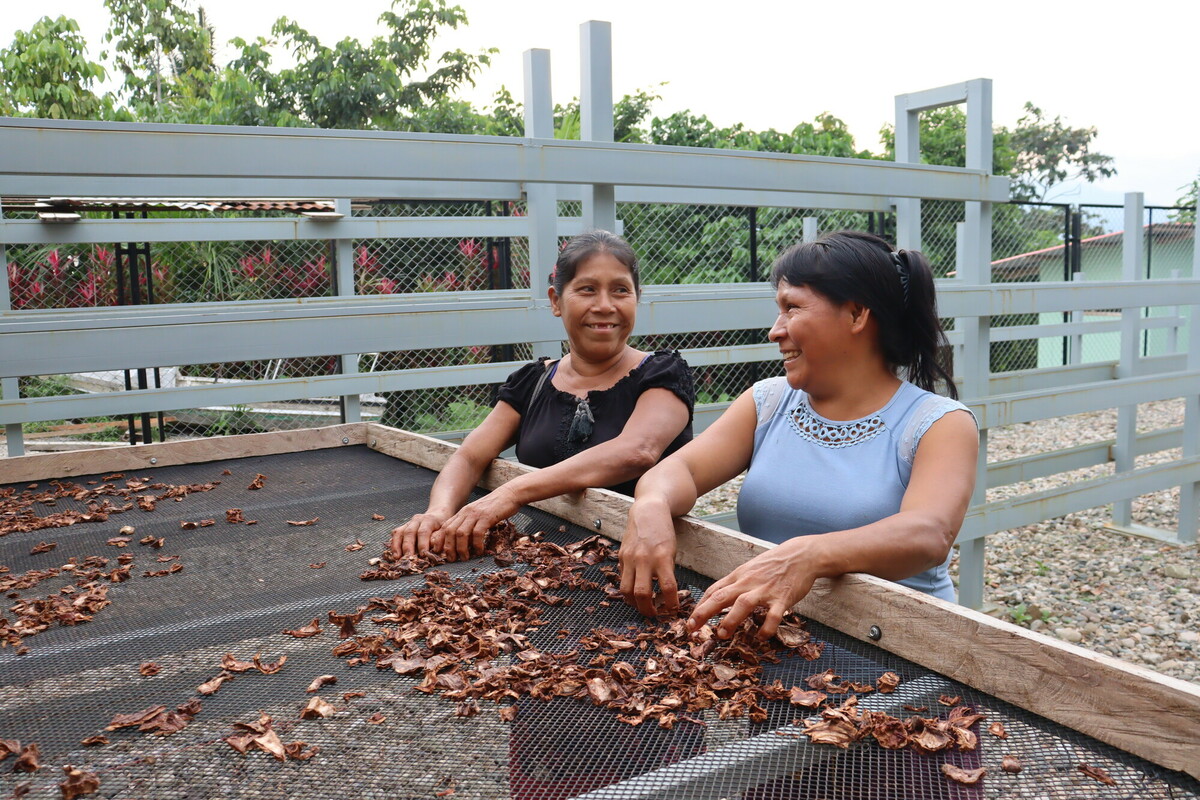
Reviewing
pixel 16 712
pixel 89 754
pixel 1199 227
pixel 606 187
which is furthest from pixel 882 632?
pixel 1199 227

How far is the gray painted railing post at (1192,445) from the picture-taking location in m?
5.75

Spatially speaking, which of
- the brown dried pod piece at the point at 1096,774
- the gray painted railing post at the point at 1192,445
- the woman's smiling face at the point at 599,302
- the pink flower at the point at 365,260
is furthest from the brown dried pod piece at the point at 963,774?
the pink flower at the point at 365,260

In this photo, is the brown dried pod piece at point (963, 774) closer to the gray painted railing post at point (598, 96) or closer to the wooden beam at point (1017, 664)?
the wooden beam at point (1017, 664)

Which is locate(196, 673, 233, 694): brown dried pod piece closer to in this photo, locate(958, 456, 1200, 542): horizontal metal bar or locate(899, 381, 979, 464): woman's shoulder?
locate(899, 381, 979, 464): woman's shoulder

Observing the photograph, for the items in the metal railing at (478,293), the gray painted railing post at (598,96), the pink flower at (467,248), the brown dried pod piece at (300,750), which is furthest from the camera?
the pink flower at (467,248)

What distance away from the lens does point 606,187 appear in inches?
127

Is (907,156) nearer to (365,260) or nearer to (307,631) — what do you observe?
(307,631)

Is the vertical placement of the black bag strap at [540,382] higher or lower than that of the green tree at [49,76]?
lower

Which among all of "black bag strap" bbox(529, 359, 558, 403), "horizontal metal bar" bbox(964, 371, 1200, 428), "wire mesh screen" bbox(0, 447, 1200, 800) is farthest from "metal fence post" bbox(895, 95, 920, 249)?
"wire mesh screen" bbox(0, 447, 1200, 800)

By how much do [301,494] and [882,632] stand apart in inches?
69.1

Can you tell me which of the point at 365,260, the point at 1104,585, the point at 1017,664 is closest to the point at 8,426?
the point at 1017,664

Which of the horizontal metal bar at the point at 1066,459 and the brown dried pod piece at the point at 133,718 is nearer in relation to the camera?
the brown dried pod piece at the point at 133,718

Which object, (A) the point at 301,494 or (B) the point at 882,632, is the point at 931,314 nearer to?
(B) the point at 882,632

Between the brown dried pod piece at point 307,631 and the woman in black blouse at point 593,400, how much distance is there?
2.03 feet
